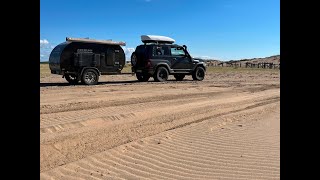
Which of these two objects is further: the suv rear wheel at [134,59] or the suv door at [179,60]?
the suv door at [179,60]

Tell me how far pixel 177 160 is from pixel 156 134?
1578 mm

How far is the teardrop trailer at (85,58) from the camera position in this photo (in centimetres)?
1622

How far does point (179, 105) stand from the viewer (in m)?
10.1

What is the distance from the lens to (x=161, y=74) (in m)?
18.8

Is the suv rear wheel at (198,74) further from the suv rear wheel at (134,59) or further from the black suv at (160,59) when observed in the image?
the suv rear wheel at (134,59)

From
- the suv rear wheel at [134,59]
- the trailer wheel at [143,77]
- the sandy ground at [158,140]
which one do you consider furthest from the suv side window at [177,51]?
the sandy ground at [158,140]

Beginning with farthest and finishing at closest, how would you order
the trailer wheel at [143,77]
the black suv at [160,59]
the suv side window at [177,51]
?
the suv side window at [177,51] < the trailer wheel at [143,77] < the black suv at [160,59]

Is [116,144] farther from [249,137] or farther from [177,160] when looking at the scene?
[249,137]

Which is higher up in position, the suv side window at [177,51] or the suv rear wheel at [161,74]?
the suv side window at [177,51]

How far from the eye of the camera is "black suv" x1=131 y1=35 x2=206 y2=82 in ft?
60.0

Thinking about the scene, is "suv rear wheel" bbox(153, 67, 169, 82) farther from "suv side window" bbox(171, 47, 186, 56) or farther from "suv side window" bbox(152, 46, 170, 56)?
"suv side window" bbox(171, 47, 186, 56)

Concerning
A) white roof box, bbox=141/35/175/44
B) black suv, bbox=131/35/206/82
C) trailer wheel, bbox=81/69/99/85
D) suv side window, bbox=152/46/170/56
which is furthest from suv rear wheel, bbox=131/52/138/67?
trailer wheel, bbox=81/69/99/85

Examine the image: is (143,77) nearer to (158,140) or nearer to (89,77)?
(89,77)
